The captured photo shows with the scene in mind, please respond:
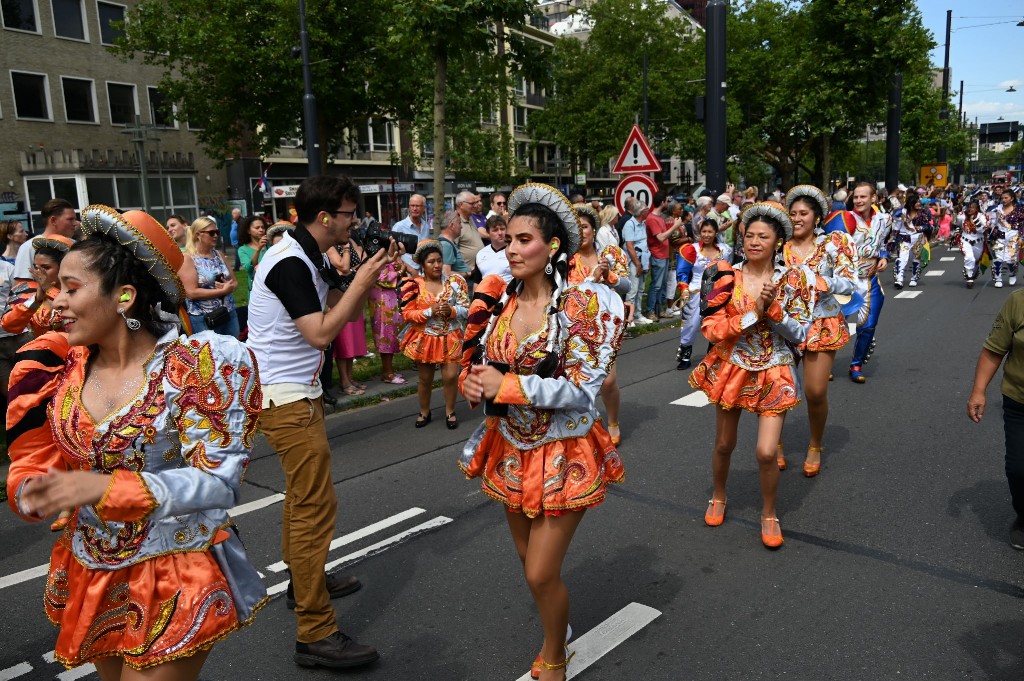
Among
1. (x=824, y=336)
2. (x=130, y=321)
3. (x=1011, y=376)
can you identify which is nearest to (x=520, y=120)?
(x=824, y=336)

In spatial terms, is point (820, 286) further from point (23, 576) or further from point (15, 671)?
point (23, 576)

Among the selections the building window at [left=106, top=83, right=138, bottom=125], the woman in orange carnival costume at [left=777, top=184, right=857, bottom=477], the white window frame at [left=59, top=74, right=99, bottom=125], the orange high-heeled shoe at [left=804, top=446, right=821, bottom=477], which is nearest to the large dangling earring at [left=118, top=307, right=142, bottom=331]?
the woman in orange carnival costume at [left=777, top=184, right=857, bottom=477]

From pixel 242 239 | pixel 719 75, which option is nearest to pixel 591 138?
pixel 719 75

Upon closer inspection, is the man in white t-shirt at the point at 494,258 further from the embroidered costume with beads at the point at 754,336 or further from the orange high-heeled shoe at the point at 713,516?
the orange high-heeled shoe at the point at 713,516

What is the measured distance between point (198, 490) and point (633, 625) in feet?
7.88

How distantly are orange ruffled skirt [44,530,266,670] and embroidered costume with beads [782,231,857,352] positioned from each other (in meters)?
4.55

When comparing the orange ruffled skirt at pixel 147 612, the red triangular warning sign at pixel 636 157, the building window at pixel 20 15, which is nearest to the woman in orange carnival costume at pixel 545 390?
the orange ruffled skirt at pixel 147 612

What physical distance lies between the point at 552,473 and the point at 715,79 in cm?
1142

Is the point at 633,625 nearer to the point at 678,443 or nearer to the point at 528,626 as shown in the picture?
the point at 528,626

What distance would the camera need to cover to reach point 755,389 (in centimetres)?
464

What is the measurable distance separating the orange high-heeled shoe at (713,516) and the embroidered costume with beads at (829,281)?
1.42 meters

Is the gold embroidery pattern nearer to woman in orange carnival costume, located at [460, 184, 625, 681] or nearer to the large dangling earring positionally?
the large dangling earring

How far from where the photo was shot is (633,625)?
380 centimetres

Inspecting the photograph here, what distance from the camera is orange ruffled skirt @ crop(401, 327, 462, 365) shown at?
23.7ft
